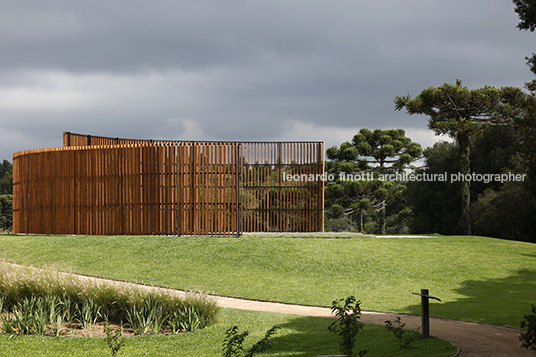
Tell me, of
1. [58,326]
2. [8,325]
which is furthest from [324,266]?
[8,325]

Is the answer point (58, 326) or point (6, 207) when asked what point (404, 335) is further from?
point (6, 207)

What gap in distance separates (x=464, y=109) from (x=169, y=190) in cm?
1563

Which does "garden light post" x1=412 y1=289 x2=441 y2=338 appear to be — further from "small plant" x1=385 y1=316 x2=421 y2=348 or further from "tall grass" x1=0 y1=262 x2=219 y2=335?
"tall grass" x1=0 y1=262 x2=219 y2=335

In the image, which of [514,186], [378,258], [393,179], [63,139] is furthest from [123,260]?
[393,179]

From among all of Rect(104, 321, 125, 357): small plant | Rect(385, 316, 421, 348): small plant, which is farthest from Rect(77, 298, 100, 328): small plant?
Rect(385, 316, 421, 348): small plant

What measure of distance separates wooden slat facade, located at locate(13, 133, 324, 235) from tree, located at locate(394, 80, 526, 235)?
8026mm

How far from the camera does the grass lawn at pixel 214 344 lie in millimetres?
6262

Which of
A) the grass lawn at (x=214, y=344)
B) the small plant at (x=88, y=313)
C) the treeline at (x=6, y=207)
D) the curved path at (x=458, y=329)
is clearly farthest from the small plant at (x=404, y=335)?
the treeline at (x=6, y=207)

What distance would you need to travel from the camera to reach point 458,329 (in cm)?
757

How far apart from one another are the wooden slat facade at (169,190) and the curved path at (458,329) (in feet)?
23.4

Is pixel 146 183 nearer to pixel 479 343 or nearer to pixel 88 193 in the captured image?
pixel 88 193

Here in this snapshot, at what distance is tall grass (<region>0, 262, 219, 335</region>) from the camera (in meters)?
7.68

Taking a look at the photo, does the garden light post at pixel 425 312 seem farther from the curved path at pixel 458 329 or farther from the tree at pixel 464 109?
Answer: the tree at pixel 464 109

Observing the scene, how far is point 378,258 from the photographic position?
13664mm
